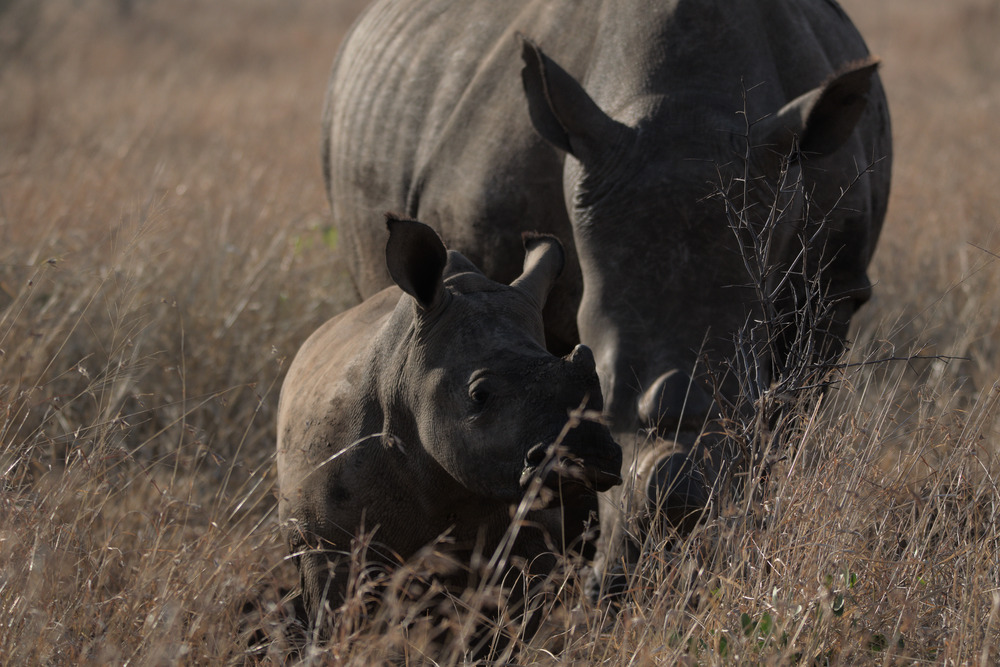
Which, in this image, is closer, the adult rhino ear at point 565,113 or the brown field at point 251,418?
the brown field at point 251,418


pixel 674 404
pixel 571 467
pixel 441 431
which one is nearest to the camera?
pixel 571 467

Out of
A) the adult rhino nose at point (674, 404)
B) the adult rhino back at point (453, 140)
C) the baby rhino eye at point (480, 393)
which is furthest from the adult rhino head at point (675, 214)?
the baby rhino eye at point (480, 393)

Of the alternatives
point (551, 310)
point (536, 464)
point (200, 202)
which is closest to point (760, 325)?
point (551, 310)

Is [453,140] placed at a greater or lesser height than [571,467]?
greater

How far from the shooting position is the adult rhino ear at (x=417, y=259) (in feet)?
10.3

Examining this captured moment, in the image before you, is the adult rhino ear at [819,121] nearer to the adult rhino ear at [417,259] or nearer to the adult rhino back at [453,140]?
the adult rhino back at [453,140]

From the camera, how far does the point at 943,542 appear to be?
3.34 metres

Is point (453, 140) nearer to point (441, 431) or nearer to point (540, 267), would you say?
point (540, 267)

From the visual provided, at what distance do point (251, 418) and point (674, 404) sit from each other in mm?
1800

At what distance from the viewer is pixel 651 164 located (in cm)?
388

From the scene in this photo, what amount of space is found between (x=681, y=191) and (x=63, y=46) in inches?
542

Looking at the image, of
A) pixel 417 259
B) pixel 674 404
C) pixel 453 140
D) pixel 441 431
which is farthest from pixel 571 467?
pixel 453 140

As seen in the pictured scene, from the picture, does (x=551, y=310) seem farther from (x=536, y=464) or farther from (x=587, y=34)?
(x=536, y=464)

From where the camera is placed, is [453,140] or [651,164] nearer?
[651,164]
